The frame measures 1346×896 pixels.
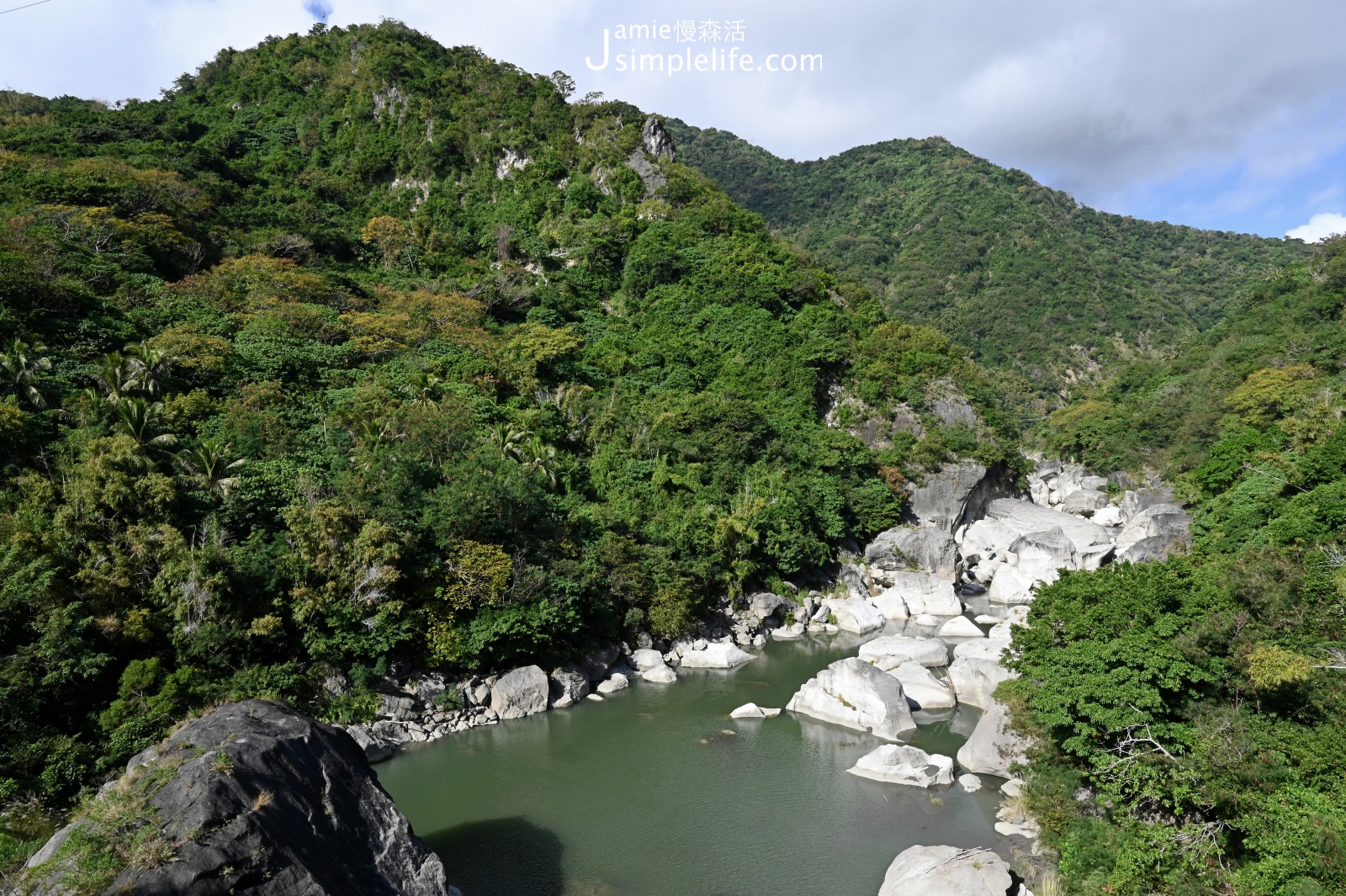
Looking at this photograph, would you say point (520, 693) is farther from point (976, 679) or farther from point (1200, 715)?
point (1200, 715)

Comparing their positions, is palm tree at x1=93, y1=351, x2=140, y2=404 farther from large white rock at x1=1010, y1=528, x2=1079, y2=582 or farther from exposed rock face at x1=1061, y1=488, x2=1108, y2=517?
exposed rock face at x1=1061, y1=488, x2=1108, y2=517

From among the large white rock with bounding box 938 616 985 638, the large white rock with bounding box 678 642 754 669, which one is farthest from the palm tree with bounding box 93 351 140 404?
the large white rock with bounding box 938 616 985 638

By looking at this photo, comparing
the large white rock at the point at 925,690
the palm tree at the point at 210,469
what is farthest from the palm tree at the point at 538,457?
the large white rock at the point at 925,690

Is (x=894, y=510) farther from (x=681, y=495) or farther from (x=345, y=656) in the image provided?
(x=345, y=656)

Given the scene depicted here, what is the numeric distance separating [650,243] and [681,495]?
90.4 feet

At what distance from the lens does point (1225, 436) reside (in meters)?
34.0

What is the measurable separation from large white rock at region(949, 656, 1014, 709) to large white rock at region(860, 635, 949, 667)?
6.09 ft

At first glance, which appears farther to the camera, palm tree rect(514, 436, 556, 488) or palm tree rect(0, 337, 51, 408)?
palm tree rect(514, 436, 556, 488)

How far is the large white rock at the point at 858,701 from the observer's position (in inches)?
792

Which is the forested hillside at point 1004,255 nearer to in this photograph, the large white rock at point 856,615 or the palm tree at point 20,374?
the large white rock at point 856,615

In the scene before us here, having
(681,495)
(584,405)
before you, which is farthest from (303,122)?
(681,495)

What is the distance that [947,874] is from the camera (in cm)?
1259

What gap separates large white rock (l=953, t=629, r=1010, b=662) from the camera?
2267 centimetres

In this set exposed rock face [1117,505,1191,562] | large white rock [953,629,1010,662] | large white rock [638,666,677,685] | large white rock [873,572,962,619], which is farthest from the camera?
large white rock [873,572,962,619]
